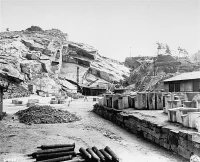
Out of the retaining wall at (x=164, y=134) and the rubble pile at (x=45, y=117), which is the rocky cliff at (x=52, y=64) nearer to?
the rubble pile at (x=45, y=117)

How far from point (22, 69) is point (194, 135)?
153ft

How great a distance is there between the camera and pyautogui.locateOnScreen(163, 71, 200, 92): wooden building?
2377cm

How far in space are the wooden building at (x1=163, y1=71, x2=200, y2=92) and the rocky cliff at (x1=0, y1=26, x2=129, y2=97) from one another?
27.7 m

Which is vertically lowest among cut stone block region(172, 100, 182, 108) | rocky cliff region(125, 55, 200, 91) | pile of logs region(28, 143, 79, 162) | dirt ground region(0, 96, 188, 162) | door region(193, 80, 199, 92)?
dirt ground region(0, 96, 188, 162)

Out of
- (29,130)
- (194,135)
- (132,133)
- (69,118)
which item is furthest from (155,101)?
(29,130)

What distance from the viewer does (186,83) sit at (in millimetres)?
25109

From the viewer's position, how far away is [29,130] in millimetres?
10297

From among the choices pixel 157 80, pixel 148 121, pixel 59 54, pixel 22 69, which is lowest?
pixel 148 121

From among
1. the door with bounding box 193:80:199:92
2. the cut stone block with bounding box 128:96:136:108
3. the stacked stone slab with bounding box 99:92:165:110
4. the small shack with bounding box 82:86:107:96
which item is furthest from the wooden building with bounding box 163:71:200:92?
the small shack with bounding box 82:86:107:96

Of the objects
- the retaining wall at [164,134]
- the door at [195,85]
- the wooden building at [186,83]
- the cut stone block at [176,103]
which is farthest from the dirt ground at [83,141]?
the wooden building at [186,83]

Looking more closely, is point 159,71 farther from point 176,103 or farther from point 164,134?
point 164,134

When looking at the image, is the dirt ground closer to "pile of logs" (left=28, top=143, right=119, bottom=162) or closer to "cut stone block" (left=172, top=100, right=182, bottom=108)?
"pile of logs" (left=28, top=143, right=119, bottom=162)

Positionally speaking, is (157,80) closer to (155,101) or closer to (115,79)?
(115,79)

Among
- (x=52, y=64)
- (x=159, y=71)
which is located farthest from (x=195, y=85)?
(x=52, y=64)
